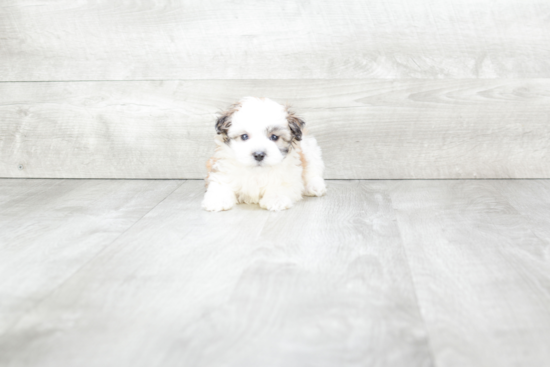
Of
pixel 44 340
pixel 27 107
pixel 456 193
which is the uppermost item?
pixel 27 107

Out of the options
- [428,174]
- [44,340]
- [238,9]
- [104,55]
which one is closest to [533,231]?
[428,174]

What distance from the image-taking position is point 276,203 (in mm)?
1950

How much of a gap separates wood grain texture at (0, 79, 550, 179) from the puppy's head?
0.54 m

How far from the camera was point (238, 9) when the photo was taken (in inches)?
94.9

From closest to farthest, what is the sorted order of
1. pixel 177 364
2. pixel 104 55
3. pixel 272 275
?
pixel 177 364 → pixel 272 275 → pixel 104 55

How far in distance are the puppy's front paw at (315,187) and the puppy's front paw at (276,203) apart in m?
0.21

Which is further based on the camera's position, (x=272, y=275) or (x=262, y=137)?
(x=262, y=137)

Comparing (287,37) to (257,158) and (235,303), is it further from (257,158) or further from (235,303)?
(235,303)

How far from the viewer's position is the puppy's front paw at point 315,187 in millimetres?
2170

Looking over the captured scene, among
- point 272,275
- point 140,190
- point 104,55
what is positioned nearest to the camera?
point 272,275

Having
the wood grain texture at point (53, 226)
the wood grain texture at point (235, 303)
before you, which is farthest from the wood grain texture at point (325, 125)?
the wood grain texture at point (235, 303)

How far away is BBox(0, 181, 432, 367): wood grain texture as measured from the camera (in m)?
0.94

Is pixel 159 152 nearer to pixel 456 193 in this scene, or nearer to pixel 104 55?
pixel 104 55

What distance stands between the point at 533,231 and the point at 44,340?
144 cm
